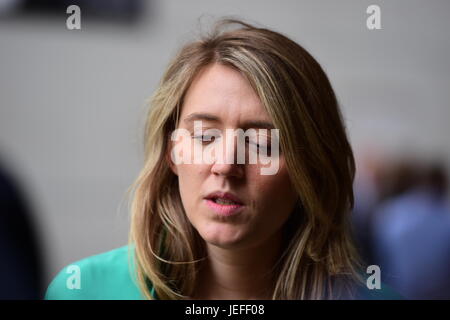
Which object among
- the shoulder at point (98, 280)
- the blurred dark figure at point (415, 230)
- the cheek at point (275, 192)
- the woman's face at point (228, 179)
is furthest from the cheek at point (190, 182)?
the blurred dark figure at point (415, 230)

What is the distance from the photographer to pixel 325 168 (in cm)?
118

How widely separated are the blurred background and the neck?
0.27m

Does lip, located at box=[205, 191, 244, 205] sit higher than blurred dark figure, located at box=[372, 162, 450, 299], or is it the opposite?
lip, located at box=[205, 191, 244, 205]

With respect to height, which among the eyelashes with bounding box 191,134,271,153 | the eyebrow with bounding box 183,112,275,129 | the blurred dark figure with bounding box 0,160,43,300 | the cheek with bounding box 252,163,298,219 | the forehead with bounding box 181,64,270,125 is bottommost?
the blurred dark figure with bounding box 0,160,43,300

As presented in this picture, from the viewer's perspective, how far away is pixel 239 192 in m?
1.08

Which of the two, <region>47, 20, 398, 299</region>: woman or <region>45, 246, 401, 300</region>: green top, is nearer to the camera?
A: <region>47, 20, 398, 299</region>: woman

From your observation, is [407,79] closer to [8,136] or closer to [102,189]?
[102,189]

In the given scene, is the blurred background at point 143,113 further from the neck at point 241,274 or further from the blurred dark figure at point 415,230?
the neck at point 241,274

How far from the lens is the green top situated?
1220 mm

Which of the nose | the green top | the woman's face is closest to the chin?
the woman's face

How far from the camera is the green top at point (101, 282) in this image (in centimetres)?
122

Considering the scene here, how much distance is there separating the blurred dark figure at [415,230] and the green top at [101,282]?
0.83 ft

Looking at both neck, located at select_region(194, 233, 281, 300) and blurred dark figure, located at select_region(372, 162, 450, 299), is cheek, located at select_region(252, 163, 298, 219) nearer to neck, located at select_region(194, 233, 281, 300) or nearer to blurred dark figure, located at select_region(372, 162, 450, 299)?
neck, located at select_region(194, 233, 281, 300)
